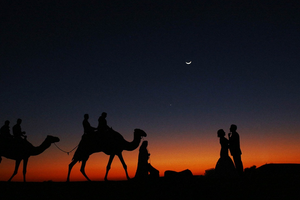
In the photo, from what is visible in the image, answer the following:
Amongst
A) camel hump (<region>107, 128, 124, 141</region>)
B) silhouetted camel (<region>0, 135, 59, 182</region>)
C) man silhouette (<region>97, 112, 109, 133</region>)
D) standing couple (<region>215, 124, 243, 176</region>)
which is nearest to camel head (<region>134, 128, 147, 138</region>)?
camel hump (<region>107, 128, 124, 141</region>)

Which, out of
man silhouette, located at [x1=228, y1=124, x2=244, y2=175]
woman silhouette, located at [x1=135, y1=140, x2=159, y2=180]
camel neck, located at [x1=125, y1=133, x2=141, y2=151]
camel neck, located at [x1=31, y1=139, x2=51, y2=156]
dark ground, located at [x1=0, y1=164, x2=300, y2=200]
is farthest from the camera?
camel neck, located at [x1=125, y1=133, x2=141, y2=151]

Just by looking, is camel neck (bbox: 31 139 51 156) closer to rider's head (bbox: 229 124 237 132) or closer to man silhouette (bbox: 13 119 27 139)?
man silhouette (bbox: 13 119 27 139)

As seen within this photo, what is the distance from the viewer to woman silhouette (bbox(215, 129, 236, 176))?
508 inches

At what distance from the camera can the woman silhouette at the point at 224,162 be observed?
1291 centimetres

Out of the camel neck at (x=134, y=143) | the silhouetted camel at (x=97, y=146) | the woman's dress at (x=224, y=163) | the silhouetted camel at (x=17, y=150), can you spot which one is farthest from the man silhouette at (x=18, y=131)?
the woman's dress at (x=224, y=163)

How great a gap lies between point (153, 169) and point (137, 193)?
459 cm

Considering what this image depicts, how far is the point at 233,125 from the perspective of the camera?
13477mm

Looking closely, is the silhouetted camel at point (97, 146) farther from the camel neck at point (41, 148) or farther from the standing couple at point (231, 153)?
the standing couple at point (231, 153)

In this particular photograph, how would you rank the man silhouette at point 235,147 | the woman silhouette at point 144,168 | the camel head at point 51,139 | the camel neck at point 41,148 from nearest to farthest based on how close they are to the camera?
1. the woman silhouette at point 144,168
2. the man silhouette at point 235,147
3. the camel neck at point 41,148
4. the camel head at point 51,139

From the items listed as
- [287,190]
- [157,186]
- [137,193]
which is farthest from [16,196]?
[287,190]

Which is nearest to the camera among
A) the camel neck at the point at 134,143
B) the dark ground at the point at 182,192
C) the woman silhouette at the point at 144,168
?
the dark ground at the point at 182,192

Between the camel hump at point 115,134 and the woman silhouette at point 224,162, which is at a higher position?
the camel hump at point 115,134

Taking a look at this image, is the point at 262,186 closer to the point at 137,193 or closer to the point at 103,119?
the point at 137,193

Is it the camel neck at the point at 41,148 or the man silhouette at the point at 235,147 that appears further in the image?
the camel neck at the point at 41,148
